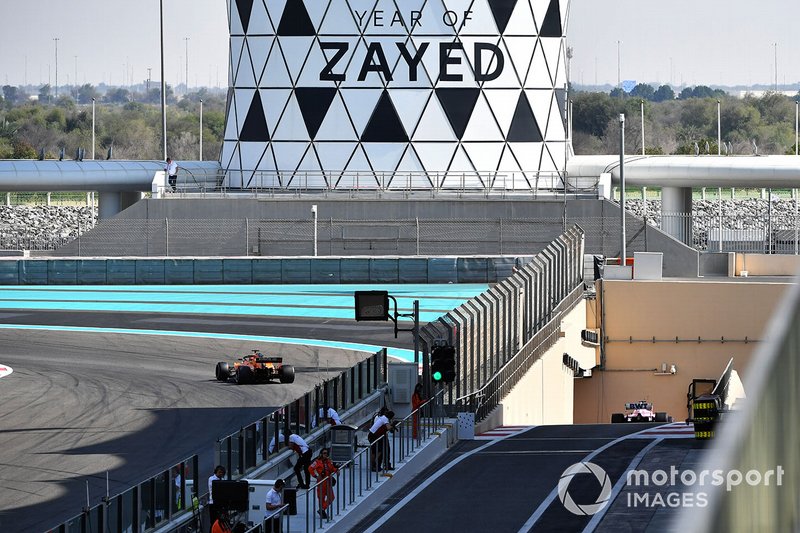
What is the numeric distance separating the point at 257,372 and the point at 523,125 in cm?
3941

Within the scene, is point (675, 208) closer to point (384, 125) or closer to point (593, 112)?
point (384, 125)

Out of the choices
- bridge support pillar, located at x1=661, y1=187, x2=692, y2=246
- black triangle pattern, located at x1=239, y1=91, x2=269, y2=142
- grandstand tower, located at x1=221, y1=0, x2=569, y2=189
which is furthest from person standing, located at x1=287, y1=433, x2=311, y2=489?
black triangle pattern, located at x1=239, y1=91, x2=269, y2=142

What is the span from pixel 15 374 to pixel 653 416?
17389mm

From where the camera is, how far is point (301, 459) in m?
20.0

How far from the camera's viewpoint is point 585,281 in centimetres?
4866

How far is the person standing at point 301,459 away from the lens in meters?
19.8

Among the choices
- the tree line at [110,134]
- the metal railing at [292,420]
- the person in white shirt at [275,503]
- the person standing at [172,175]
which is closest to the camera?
the person in white shirt at [275,503]

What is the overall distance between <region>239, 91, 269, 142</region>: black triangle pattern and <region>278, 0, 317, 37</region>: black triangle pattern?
3.76 m

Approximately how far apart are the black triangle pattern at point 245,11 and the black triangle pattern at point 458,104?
35.0 feet

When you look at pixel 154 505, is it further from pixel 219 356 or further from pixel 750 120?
pixel 750 120

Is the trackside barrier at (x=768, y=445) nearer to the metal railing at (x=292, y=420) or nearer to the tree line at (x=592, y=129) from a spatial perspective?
the metal railing at (x=292, y=420)

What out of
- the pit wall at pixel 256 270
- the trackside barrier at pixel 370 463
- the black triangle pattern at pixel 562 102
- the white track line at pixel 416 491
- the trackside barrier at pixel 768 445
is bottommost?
the white track line at pixel 416 491

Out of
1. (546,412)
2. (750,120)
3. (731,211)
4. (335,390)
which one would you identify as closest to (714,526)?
(335,390)

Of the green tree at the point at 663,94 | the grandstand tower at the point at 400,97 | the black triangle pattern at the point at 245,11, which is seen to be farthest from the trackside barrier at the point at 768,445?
the green tree at the point at 663,94
